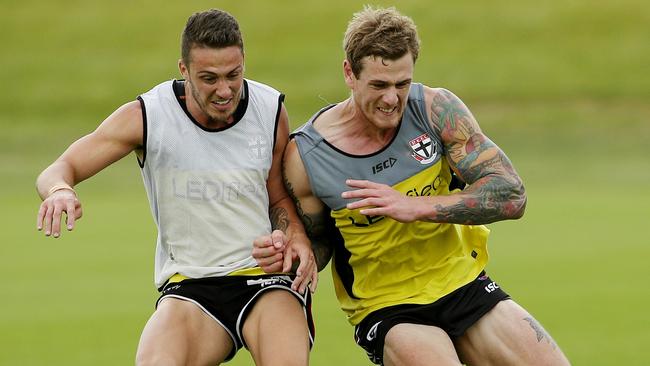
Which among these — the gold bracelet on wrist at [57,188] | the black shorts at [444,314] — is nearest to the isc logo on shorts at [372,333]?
the black shorts at [444,314]

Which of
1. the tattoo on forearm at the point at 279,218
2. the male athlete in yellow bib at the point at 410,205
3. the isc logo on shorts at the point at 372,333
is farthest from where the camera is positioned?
the tattoo on forearm at the point at 279,218

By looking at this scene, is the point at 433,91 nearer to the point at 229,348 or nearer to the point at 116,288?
the point at 229,348

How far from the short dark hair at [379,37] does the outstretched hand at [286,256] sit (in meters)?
1.05

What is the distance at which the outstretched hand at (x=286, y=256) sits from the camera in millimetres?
7297

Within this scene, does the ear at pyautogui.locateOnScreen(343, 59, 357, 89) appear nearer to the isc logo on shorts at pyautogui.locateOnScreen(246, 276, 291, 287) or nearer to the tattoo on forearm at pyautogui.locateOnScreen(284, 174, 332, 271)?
the tattoo on forearm at pyautogui.locateOnScreen(284, 174, 332, 271)

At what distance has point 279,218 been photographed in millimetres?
7703

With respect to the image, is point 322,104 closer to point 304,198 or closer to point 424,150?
point 304,198

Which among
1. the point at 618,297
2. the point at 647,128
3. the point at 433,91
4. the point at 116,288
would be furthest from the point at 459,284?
the point at 647,128

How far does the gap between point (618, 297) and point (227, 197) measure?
7275 mm

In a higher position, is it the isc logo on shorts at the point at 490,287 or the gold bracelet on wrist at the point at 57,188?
the gold bracelet on wrist at the point at 57,188

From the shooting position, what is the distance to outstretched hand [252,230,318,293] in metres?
7.30

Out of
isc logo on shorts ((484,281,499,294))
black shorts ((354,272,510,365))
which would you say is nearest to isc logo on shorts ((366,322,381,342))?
black shorts ((354,272,510,365))

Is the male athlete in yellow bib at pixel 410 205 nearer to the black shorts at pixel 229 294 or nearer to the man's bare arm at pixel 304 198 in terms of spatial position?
the man's bare arm at pixel 304 198

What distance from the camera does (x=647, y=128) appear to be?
32.2m
